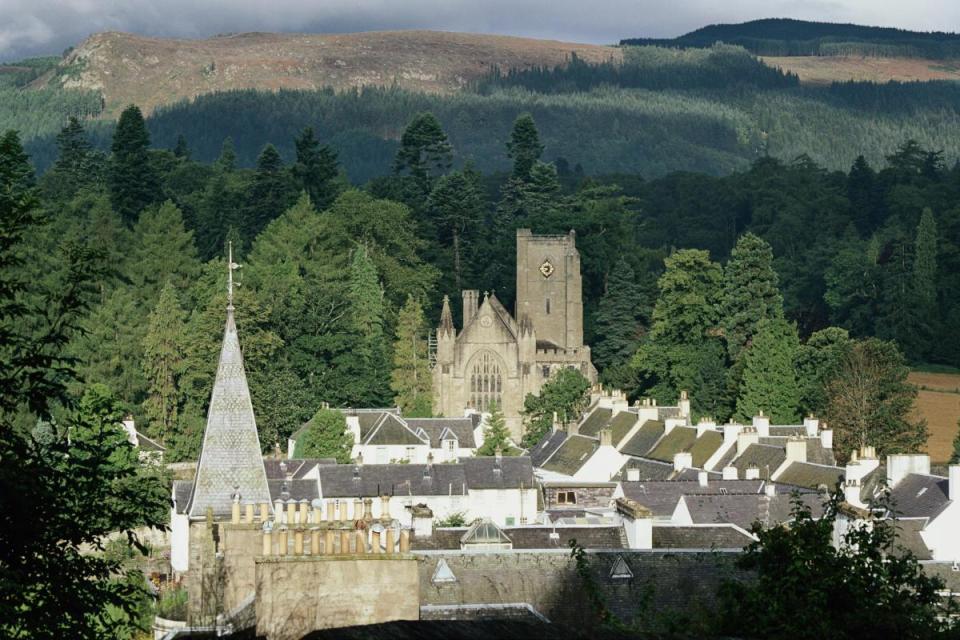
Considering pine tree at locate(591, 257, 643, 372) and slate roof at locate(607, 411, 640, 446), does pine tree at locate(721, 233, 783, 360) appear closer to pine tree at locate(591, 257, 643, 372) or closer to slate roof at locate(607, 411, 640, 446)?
pine tree at locate(591, 257, 643, 372)

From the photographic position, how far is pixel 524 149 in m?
153

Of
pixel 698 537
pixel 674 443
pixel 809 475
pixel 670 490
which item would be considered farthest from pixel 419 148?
pixel 698 537

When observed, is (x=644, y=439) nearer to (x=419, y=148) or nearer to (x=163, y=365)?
(x=163, y=365)

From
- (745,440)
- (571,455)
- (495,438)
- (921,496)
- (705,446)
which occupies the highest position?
(921,496)

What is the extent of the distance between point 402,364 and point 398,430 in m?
17.3

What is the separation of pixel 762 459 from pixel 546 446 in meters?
21.3

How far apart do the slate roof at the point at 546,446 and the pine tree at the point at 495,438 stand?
123 cm

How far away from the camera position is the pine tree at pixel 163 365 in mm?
96875

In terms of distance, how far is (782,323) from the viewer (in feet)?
332

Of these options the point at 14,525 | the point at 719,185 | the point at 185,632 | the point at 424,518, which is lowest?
the point at 719,185

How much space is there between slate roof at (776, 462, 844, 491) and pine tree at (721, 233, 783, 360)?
106 feet

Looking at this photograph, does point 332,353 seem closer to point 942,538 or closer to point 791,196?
point 942,538

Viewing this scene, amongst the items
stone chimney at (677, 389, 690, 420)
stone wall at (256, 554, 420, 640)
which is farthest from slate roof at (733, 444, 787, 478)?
stone wall at (256, 554, 420, 640)

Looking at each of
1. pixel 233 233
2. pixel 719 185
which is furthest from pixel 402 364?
pixel 719 185
